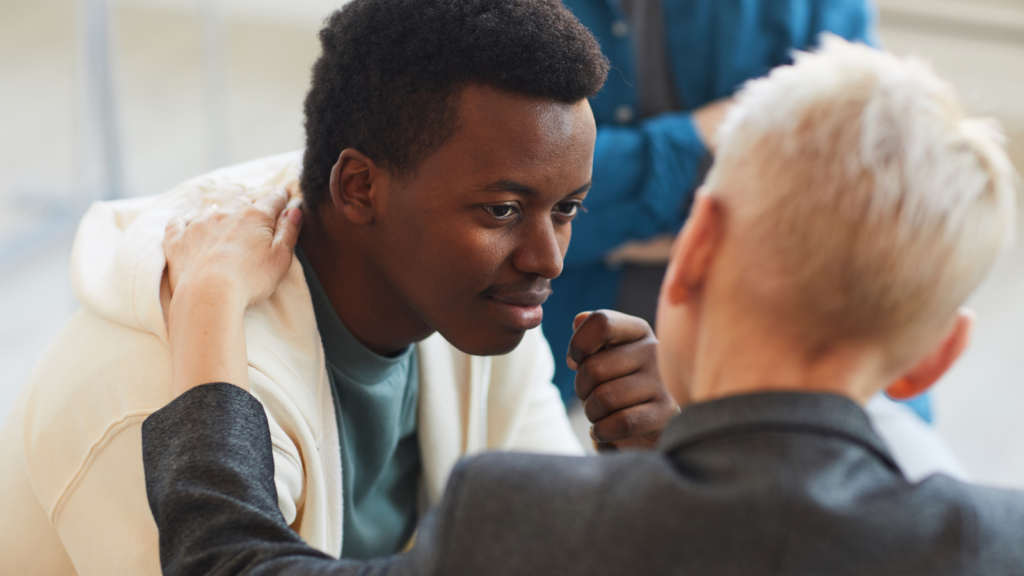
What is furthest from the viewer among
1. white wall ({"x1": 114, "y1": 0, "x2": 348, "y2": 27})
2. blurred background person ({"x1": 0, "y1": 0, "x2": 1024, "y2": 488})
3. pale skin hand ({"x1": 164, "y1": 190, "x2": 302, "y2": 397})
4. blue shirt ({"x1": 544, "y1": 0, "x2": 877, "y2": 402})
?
white wall ({"x1": 114, "y1": 0, "x2": 348, "y2": 27})

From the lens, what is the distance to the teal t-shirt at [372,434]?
1.14 metres

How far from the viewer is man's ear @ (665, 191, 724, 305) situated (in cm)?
68

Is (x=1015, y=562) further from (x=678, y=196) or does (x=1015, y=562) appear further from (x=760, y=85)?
A: (x=678, y=196)

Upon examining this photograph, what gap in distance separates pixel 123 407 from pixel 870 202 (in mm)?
729

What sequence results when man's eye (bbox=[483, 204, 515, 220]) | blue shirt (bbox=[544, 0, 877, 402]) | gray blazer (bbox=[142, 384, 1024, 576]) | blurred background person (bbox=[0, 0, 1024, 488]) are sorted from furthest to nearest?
blurred background person (bbox=[0, 0, 1024, 488]) < blue shirt (bbox=[544, 0, 877, 402]) < man's eye (bbox=[483, 204, 515, 220]) < gray blazer (bbox=[142, 384, 1024, 576])

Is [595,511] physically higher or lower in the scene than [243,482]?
higher

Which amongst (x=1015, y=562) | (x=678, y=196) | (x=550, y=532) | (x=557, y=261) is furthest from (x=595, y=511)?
(x=678, y=196)

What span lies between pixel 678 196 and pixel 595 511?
1.26m

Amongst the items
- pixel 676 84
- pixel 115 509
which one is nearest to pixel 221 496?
pixel 115 509

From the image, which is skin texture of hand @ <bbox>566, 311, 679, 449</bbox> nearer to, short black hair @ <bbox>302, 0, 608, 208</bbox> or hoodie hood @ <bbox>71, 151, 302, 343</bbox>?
short black hair @ <bbox>302, 0, 608, 208</bbox>

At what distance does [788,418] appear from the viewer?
62 cm

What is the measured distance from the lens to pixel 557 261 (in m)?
1.04

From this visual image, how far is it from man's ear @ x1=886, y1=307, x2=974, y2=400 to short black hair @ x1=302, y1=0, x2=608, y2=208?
1.51 ft

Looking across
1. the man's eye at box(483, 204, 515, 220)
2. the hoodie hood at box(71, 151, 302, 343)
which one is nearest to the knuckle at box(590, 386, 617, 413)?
the man's eye at box(483, 204, 515, 220)
